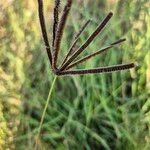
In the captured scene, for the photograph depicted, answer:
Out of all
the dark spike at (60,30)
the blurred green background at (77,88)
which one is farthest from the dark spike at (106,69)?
the blurred green background at (77,88)

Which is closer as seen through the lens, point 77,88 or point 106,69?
point 106,69

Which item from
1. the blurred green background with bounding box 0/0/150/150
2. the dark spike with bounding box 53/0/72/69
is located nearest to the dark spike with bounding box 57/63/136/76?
the dark spike with bounding box 53/0/72/69

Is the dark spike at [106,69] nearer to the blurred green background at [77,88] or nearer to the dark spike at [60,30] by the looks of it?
the dark spike at [60,30]

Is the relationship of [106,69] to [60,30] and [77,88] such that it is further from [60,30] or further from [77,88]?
[77,88]

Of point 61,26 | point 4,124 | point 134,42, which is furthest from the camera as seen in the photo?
point 134,42

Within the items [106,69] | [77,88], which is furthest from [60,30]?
[77,88]

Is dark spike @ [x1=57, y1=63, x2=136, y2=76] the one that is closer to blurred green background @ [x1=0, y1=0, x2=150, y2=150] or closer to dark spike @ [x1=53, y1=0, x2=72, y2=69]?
dark spike @ [x1=53, y1=0, x2=72, y2=69]

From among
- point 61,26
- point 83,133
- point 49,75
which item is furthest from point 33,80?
point 61,26

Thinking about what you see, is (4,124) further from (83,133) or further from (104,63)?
(104,63)
